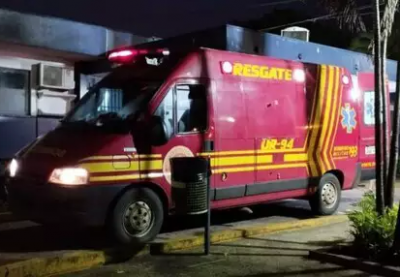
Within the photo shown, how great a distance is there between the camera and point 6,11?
11875mm

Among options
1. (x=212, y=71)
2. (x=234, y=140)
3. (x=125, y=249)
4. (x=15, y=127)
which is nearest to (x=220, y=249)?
(x=125, y=249)

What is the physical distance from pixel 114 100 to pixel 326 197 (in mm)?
4366

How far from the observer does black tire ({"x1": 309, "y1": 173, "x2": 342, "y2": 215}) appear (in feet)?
33.7

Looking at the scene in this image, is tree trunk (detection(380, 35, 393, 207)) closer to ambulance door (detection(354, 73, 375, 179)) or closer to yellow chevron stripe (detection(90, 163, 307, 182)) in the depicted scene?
yellow chevron stripe (detection(90, 163, 307, 182))

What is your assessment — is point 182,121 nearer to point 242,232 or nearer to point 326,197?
point 242,232

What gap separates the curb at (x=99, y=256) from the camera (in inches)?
251

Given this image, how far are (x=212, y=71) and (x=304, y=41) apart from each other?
745 cm

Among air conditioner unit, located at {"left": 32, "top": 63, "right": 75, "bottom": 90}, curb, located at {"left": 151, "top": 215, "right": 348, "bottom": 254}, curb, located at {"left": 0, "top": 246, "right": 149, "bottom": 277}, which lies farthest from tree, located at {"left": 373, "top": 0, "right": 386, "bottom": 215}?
air conditioner unit, located at {"left": 32, "top": 63, "right": 75, "bottom": 90}

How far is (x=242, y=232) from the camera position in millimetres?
8523

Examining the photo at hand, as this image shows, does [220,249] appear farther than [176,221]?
No

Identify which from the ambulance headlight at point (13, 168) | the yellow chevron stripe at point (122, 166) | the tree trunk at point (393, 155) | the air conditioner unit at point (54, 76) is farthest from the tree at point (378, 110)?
the air conditioner unit at point (54, 76)

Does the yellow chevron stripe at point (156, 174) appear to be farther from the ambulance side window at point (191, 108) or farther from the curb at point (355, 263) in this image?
the curb at point (355, 263)

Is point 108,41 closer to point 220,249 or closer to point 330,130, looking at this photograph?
point 330,130

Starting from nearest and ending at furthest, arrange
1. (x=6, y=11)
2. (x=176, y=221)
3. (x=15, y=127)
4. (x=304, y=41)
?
(x=176, y=221) < (x=6, y=11) < (x=15, y=127) < (x=304, y=41)
